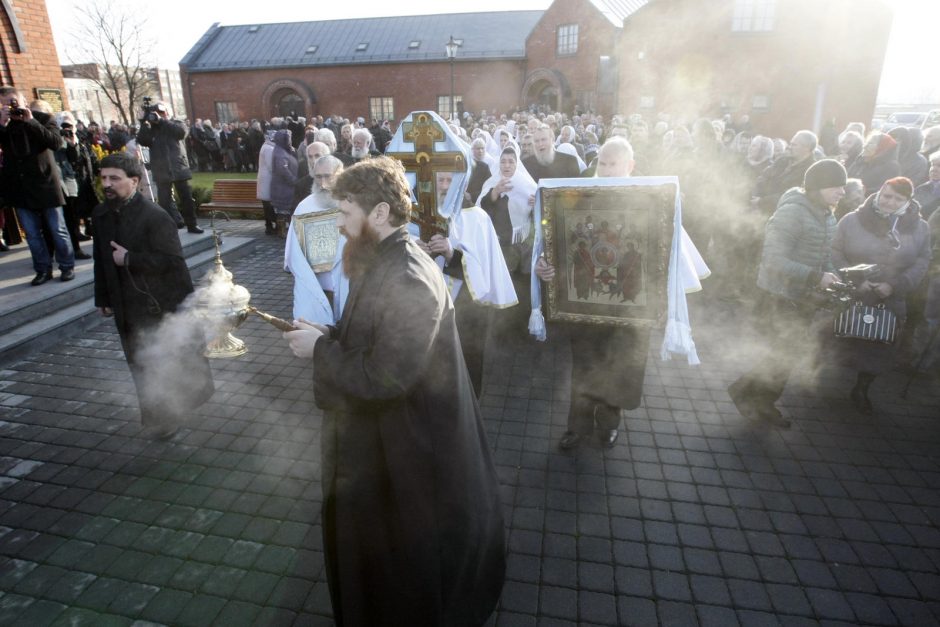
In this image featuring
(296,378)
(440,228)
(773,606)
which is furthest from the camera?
(296,378)

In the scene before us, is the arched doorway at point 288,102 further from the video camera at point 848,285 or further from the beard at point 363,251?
the beard at point 363,251

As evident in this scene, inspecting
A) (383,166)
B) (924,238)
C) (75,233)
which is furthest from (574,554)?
(75,233)

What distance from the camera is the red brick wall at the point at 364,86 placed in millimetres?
34312

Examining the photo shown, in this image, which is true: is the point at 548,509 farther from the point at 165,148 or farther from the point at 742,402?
the point at 165,148

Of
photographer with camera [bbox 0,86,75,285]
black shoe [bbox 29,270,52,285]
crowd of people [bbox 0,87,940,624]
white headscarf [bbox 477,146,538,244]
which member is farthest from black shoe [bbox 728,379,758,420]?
black shoe [bbox 29,270,52,285]

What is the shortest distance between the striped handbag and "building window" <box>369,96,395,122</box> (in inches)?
1393

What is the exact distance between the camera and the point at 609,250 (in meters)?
3.89

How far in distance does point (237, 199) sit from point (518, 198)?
9905mm

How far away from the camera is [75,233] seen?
9156mm

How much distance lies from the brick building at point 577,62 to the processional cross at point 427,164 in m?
26.4

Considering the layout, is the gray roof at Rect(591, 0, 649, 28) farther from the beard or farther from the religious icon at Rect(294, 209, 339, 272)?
the beard

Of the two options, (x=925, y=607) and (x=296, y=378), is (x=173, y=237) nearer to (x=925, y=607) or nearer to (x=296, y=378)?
(x=296, y=378)

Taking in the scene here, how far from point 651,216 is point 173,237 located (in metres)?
3.43

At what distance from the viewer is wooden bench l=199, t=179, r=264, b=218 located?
43.2 feet
